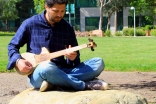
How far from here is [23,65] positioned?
15.5ft

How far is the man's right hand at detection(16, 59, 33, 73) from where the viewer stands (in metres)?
4.73

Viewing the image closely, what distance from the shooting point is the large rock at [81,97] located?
14.5 ft

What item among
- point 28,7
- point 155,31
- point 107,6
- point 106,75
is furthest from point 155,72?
point 28,7

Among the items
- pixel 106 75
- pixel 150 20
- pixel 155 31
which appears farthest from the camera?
pixel 150 20

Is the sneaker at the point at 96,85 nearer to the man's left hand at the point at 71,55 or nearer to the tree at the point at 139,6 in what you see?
the man's left hand at the point at 71,55

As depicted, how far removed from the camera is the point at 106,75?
1223 cm

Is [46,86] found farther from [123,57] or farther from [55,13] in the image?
[123,57]

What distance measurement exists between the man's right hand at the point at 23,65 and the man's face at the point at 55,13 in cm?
57

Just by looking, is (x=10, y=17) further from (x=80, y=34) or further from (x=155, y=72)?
(x=155, y=72)

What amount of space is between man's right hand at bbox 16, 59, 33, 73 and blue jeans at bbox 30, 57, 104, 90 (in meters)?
0.09

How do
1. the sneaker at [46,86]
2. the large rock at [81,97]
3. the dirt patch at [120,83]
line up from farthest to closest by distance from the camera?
the dirt patch at [120,83] < the sneaker at [46,86] < the large rock at [81,97]

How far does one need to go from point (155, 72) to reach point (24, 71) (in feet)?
29.1

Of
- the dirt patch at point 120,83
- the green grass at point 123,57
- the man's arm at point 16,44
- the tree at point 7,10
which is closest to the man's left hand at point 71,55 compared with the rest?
the man's arm at point 16,44

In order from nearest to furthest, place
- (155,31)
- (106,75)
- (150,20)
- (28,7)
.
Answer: (106,75) → (155,31) → (150,20) → (28,7)
